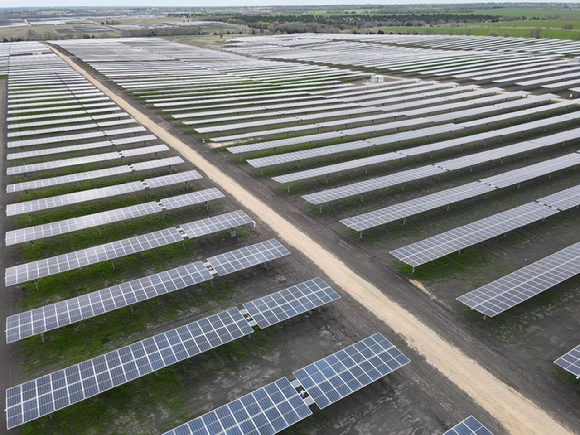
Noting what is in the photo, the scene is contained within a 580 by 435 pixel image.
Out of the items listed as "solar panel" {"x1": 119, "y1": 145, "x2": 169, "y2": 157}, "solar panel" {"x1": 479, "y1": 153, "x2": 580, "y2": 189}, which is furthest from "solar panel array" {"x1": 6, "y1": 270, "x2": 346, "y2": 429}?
"solar panel" {"x1": 479, "y1": 153, "x2": 580, "y2": 189}

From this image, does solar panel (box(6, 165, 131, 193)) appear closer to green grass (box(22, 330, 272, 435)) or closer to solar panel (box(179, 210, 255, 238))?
solar panel (box(179, 210, 255, 238))

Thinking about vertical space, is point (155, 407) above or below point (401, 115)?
below

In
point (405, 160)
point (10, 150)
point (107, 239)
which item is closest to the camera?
point (107, 239)

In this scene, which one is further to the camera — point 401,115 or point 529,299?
point 401,115

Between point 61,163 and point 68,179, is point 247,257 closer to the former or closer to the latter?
point 68,179

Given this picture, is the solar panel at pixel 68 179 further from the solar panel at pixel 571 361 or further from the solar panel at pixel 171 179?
the solar panel at pixel 571 361

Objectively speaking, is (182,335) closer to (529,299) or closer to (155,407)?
(155,407)

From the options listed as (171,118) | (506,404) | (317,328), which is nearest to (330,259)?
(317,328)

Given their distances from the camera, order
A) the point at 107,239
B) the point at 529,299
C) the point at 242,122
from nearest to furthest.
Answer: the point at 529,299 → the point at 107,239 → the point at 242,122

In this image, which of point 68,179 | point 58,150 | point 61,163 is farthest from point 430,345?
point 58,150
